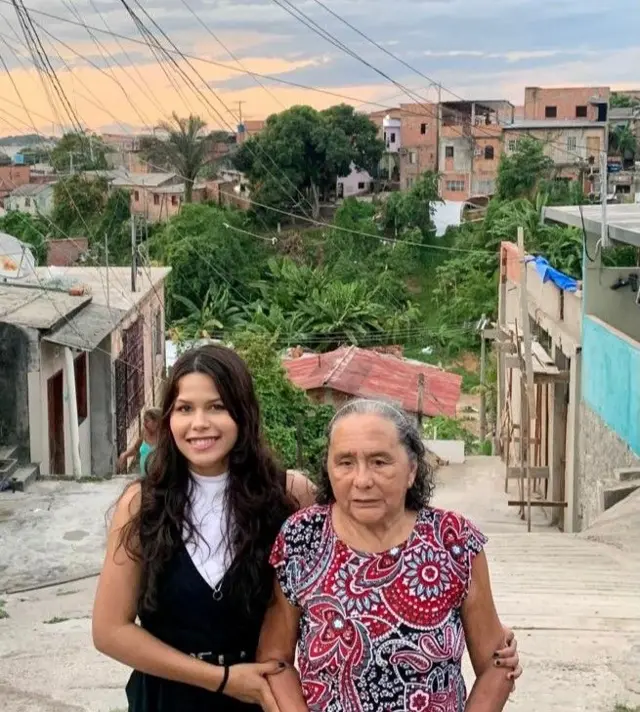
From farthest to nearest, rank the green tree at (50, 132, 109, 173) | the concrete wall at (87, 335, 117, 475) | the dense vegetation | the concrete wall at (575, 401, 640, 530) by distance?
the dense vegetation < the concrete wall at (87, 335, 117, 475) < the concrete wall at (575, 401, 640, 530) < the green tree at (50, 132, 109, 173)

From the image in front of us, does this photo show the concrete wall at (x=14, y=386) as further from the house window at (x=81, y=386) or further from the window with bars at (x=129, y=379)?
the window with bars at (x=129, y=379)

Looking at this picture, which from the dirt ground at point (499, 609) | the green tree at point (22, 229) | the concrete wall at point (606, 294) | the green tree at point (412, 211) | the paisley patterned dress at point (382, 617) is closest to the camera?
the paisley patterned dress at point (382, 617)

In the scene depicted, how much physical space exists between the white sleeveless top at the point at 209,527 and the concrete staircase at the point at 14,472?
883 centimetres

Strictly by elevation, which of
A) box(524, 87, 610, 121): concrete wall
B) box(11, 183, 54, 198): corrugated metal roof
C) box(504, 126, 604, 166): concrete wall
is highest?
box(524, 87, 610, 121): concrete wall

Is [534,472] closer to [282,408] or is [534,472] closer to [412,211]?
[282,408]

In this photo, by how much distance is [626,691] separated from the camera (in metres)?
3.73

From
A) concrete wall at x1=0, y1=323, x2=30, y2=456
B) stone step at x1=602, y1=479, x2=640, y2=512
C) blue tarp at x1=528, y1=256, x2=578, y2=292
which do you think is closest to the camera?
stone step at x1=602, y1=479, x2=640, y2=512

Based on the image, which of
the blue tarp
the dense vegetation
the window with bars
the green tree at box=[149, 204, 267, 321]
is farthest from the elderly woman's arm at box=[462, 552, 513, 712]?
the green tree at box=[149, 204, 267, 321]

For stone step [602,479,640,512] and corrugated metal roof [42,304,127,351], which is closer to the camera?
stone step [602,479,640,512]

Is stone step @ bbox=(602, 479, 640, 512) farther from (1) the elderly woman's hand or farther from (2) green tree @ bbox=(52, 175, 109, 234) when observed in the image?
(2) green tree @ bbox=(52, 175, 109, 234)

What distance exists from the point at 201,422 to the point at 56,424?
35.9 ft

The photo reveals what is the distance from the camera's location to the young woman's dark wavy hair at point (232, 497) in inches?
83.1

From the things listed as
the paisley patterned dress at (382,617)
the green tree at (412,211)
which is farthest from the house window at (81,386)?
the green tree at (412,211)

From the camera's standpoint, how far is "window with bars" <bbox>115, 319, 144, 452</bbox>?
1491 cm
